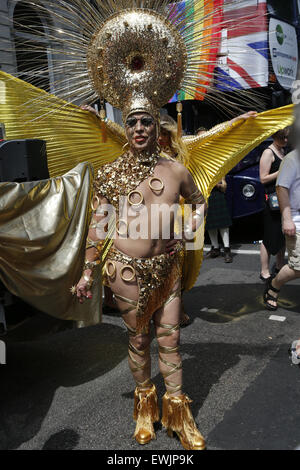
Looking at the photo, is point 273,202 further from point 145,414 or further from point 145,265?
point 145,414

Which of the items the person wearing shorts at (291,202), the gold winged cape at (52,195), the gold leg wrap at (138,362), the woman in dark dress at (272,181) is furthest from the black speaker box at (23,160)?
the woman in dark dress at (272,181)

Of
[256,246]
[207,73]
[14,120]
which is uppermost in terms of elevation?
[207,73]

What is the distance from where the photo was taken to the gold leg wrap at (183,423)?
232 cm

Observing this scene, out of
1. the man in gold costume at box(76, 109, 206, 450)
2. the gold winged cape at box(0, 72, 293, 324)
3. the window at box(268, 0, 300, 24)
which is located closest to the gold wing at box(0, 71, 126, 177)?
the gold winged cape at box(0, 72, 293, 324)

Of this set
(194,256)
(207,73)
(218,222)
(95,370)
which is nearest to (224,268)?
(218,222)

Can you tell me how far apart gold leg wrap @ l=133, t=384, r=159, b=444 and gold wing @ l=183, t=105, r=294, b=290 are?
1308 millimetres

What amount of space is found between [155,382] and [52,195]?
59.5 inches

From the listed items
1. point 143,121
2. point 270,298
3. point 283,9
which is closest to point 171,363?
point 143,121

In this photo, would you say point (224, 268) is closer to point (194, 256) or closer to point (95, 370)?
point (194, 256)

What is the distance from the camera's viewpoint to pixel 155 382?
3.10m

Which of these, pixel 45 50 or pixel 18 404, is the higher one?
pixel 45 50

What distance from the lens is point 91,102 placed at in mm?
2820

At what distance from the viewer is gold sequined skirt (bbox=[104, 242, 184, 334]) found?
2.31 meters
